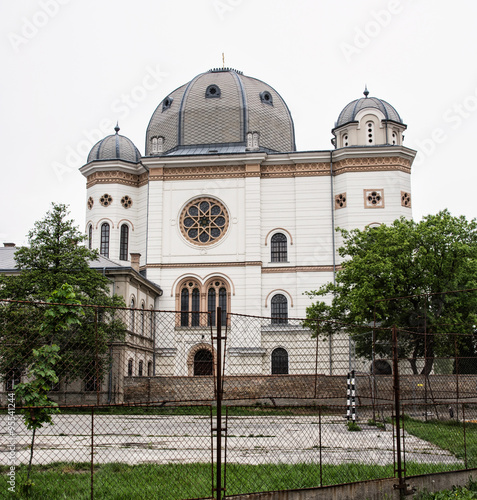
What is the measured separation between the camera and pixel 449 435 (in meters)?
16.7

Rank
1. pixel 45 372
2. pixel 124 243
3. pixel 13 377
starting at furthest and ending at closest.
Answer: pixel 124 243, pixel 13 377, pixel 45 372

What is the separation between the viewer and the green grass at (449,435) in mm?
13219

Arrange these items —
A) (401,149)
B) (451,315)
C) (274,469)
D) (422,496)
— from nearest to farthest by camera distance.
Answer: (422,496) < (274,469) < (451,315) < (401,149)

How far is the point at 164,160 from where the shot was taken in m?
42.3

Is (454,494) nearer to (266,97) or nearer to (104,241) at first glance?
(104,241)

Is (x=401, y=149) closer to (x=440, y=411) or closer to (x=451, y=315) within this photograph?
(x=451, y=315)

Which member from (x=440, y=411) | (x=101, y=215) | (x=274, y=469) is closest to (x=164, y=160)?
(x=101, y=215)

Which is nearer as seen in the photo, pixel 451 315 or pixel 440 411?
pixel 440 411

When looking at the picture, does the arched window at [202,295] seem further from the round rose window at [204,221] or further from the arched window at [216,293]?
the round rose window at [204,221]

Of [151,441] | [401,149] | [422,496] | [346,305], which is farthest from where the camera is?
[401,149]

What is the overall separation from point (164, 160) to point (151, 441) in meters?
29.4

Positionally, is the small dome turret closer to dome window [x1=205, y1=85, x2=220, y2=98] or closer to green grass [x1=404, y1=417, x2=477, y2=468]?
dome window [x1=205, y1=85, x2=220, y2=98]

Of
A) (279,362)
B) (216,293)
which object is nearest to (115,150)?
(216,293)

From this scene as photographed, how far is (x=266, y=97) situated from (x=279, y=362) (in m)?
20.6
